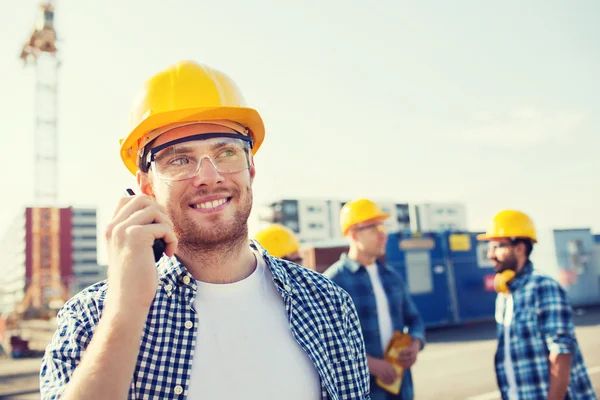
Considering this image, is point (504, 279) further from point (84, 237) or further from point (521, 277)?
point (84, 237)

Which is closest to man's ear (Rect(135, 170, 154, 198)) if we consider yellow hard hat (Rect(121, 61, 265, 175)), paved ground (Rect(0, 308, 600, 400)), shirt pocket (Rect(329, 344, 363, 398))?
yellow hard hat (Rect(121, 61, 265, 175))

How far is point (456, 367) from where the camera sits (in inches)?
360

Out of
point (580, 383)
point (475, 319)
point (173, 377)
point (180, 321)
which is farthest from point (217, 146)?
point (475, 319)

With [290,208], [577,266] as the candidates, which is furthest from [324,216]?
[577,266]

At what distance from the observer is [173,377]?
1413mm

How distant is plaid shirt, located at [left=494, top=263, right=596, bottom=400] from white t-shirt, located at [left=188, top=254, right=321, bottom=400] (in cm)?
237

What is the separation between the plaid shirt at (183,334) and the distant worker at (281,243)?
343cm

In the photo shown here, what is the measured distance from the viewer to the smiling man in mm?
1337

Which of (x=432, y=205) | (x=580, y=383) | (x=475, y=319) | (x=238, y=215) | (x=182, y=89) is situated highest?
(x=432, y=205)

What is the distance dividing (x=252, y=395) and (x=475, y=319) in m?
16.2

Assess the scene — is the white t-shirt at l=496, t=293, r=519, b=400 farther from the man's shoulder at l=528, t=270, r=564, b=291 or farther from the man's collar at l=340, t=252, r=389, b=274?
the man's collar at l=340, t=252, r=389, b=274

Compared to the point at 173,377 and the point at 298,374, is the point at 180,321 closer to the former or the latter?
the point at 173,377

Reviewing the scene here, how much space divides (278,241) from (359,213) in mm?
1202

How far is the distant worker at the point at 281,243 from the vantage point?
215 inches
